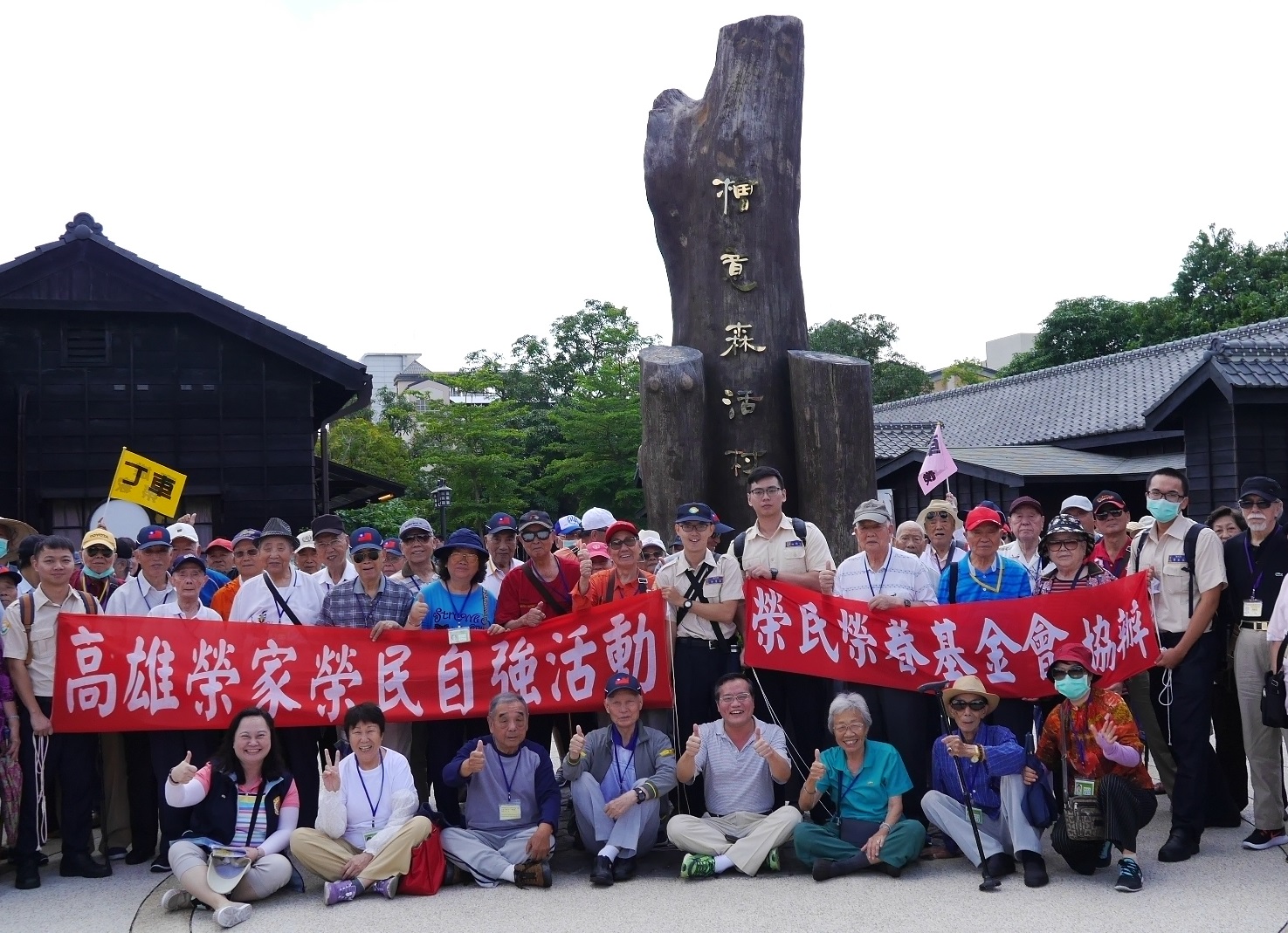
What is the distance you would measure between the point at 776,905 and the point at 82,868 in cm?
393

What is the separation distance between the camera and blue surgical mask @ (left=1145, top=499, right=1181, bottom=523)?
6770 millimetres

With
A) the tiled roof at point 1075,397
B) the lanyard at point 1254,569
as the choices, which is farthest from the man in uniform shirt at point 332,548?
the tiled roof at point 1075,397

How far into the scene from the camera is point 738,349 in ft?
30.2

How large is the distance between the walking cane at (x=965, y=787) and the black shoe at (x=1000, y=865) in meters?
0.02

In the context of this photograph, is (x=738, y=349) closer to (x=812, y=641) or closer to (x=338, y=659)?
(x=812, y=641)

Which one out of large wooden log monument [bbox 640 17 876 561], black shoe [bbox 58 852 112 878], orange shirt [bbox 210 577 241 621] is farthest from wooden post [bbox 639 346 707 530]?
black shoe [bbox 58 852 112 878]

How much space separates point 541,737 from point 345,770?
56.3 inches

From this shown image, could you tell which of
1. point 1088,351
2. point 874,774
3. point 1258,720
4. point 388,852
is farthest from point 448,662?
point 1088,351

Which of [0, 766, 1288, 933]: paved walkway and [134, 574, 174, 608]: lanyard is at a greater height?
[134, 574, 174, 608]: lanyard

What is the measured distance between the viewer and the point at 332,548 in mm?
8023

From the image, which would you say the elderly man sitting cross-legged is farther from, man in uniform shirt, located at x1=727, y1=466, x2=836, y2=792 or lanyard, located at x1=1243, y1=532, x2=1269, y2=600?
lanyard, located at x1=1243, y1=532, x2=1269, y2=600

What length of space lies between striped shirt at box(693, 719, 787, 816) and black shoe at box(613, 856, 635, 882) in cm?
55

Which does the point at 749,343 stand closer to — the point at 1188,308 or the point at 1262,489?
the point at 1262,489

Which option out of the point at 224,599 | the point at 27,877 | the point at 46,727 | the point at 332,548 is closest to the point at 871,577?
the point at 332,548
